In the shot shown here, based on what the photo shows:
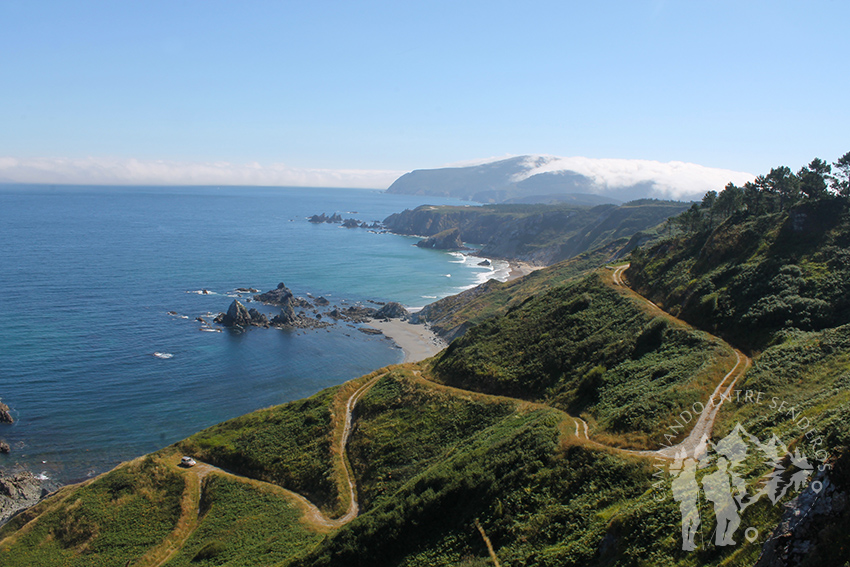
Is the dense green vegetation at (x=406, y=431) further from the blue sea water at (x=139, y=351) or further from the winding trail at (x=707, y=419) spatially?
the blue sea water at (x=139, y=351)

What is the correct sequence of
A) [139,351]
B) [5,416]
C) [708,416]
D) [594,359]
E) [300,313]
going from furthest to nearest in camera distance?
[300,313], [139,351], [5,416], [594,359], [708,416]

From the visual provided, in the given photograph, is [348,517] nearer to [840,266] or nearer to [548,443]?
[548,443]

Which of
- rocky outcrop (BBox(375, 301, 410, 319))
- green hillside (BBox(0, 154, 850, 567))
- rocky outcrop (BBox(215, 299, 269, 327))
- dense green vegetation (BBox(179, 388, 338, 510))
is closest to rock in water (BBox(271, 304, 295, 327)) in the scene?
rocky outcrop (BBox(215, 299, 269, 327))

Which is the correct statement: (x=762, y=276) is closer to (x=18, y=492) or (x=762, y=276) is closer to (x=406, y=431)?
(x=406, y=431)

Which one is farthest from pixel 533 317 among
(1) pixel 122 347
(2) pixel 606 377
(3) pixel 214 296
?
(3) pixel 214 296

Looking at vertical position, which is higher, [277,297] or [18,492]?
[277,297]

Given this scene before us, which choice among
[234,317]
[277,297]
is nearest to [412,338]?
[234,317]

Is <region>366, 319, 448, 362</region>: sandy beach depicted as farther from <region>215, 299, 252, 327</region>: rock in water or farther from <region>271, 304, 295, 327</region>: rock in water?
<region>215, 299, 252, 327</region>: rock in water
